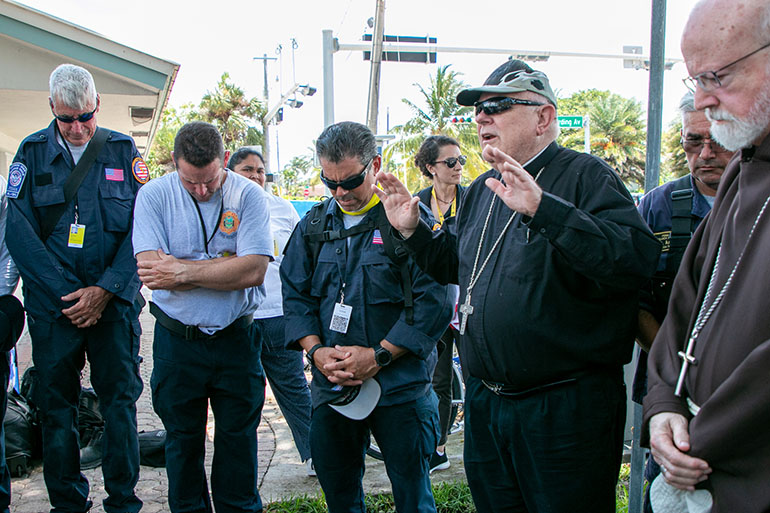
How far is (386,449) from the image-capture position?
2.84 meters

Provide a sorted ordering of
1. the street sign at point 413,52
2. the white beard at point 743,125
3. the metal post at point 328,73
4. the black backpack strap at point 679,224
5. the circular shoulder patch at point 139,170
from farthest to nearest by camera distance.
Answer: the street sign at point 413,52, the metal post at point 328,73, the circular shoulder patch at point 139,170, the black backpack strap at point 679,224, the white beard at point 743,125

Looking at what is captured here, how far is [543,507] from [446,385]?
2.36 metres

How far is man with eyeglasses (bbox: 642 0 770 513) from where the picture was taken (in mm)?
1465

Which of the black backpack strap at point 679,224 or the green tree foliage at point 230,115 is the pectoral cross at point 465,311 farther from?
the green tree foliage at point 230,115

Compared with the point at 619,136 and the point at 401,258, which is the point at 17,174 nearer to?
the point at 401,258

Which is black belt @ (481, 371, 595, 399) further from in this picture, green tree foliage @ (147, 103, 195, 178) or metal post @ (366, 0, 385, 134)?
green tree foliage @ (147, 103, 195, 178)

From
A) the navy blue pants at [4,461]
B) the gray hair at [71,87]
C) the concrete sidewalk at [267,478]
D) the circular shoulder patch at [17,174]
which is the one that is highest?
the gray hair at [71,87]

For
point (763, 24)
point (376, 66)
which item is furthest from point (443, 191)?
point (376, 66)

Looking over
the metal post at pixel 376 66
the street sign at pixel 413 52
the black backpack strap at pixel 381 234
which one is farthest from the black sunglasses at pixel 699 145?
the street sign at pixel 413 52

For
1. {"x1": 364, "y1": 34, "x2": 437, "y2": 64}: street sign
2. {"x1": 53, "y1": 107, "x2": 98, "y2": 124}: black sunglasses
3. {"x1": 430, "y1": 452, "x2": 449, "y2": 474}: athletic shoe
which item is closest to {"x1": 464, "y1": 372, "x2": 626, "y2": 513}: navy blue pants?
{"x1": 430, "y1": 452, "x2": 449, "y2": 474}: athletic shoe

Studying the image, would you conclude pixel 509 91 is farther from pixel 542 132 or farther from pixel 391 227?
pixel 391 227

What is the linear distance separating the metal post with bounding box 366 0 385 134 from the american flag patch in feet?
27.8

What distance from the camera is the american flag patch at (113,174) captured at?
11.8ft

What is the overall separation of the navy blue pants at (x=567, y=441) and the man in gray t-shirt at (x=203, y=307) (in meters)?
1.53
